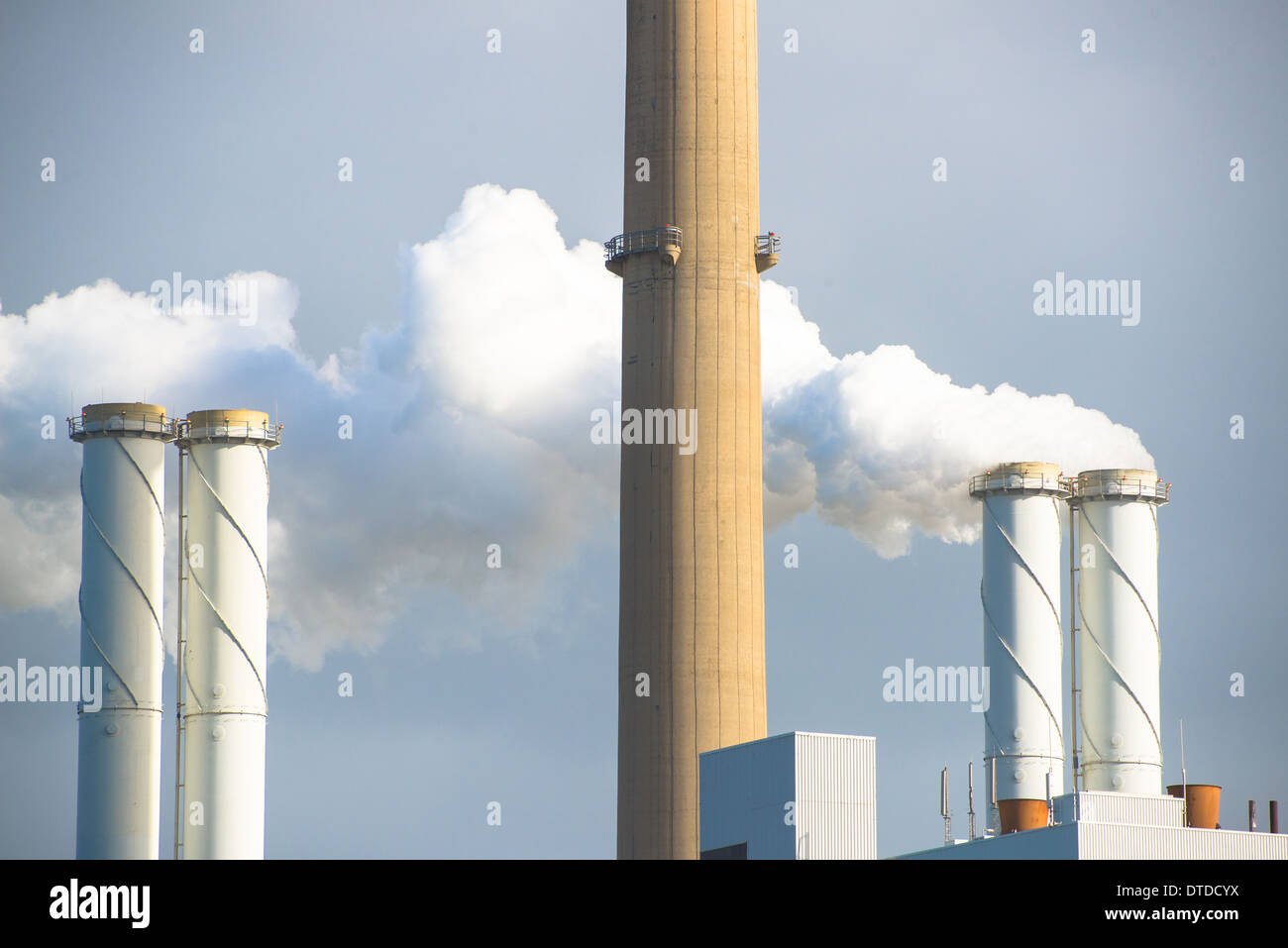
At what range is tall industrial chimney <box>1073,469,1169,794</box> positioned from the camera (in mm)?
89688

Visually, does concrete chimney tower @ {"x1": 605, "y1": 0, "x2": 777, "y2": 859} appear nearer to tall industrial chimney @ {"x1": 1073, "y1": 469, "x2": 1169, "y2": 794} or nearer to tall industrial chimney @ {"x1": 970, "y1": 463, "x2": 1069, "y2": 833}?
tall industrial chimney @ {"x1": 970, "y1": 463, "x2": 1069, "y2": 833}

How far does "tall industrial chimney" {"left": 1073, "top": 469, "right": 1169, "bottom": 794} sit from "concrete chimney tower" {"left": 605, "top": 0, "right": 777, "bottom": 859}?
2242 cm

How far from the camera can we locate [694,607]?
7250 centimetres

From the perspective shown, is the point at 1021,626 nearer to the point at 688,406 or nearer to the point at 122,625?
the point at 688,406

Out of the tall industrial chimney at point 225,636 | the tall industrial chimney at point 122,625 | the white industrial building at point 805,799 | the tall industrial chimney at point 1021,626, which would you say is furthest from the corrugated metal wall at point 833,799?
the tall industrial chimney at point 122,625

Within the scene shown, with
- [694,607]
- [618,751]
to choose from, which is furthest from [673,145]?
[618,751]

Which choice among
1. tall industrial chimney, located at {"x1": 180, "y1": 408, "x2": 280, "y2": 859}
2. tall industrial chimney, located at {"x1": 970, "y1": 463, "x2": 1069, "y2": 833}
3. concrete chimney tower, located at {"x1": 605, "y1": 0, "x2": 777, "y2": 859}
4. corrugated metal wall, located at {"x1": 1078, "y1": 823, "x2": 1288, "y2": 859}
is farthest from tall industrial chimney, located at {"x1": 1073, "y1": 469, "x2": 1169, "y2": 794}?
tall industrial chimney, located at {"x1": 180, "y1": 408, "x2": 280, "y2": 859}

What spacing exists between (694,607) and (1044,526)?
22.9 m

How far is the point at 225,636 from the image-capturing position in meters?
84.5

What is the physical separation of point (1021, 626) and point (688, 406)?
21544 millimetres

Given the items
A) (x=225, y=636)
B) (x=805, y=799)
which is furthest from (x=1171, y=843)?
(x=225, y=636)

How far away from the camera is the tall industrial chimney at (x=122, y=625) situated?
8256 cm

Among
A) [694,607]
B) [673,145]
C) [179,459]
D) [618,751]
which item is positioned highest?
[673,145]
